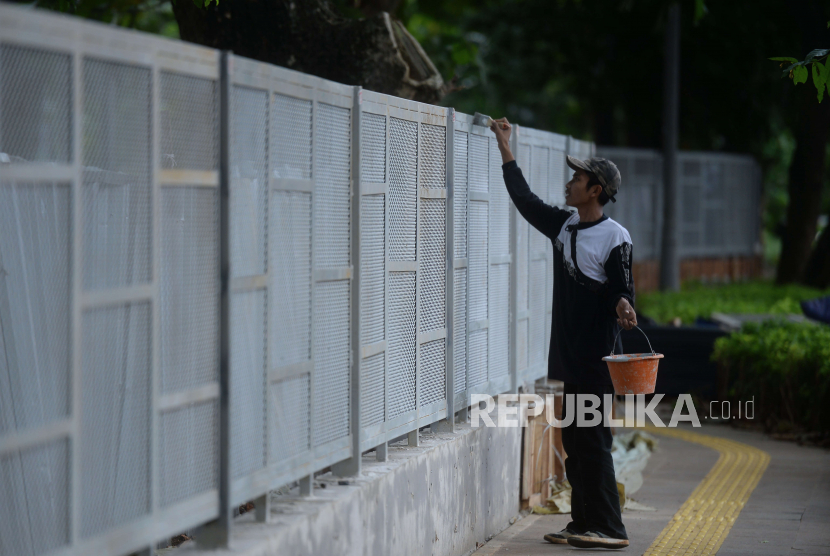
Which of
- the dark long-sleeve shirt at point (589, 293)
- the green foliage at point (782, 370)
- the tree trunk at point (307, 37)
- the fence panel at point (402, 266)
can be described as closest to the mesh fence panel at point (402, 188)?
the fence panel at point (402, 266)

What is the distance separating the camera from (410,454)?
17.0 ft

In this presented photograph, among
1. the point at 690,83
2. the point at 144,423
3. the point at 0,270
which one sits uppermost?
the point at 690,83

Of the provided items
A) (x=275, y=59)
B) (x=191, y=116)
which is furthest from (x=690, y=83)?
(x=191, y=116)

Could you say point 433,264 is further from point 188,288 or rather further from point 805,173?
point 805,173

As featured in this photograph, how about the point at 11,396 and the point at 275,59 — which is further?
the point at 275,59

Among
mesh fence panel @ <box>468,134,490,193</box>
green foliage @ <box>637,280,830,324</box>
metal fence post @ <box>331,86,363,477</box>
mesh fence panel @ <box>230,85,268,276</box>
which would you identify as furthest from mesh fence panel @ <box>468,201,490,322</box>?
green foliage @ <box>637,280,830,324</box>

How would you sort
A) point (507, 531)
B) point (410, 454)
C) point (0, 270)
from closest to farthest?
point (0, 270)
point (410, 454)
point (507, 531)

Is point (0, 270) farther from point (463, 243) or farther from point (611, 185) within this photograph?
point (611, 185)

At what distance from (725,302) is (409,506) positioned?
11.8 metres

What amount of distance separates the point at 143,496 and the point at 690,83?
20.8 m

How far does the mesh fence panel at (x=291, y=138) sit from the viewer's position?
12.8 ft

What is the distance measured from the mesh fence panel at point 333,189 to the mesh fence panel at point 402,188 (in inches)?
19.0

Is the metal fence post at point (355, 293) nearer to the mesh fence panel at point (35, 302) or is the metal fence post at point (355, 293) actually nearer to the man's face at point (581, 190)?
the mesh fence panel at point (35, 302)

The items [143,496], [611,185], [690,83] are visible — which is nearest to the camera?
[143,496]
